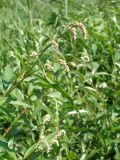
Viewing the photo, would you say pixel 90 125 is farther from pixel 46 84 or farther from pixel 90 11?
pixel 90 11

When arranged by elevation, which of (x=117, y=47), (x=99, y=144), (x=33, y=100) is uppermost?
(x=33, y=100)

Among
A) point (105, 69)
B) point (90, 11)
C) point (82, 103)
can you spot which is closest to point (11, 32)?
point (90, 11)

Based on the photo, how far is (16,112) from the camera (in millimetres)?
1965

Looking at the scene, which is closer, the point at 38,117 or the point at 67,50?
the point at 38,117

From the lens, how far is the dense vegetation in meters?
1.58

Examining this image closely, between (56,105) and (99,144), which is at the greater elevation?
(56,105)

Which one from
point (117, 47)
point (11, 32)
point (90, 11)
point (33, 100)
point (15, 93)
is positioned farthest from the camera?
point (90, 11)

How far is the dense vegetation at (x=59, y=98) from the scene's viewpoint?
1.58m

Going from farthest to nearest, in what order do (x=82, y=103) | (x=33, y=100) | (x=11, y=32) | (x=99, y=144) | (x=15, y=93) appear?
1. (x=11, y=32)
2. (x=82, y=103)
3. (x=99, y=144)
4. (x=33, y=100)
5. (x=15, y=93)

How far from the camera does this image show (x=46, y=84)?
5.07ft

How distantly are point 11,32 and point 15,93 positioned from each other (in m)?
2.34

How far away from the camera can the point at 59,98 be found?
70.1 inches

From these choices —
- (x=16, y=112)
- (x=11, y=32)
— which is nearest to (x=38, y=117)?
(x=16, y=112)

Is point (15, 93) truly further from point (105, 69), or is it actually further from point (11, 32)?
point (11, 32)
